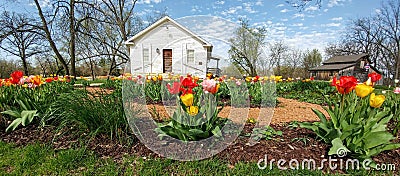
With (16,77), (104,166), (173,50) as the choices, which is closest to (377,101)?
(173,50)

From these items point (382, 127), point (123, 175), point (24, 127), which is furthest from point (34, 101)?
point (382, 127)

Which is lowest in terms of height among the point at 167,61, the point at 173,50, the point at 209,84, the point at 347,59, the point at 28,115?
the point at 28,115

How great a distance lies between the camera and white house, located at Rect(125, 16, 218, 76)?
2.02m

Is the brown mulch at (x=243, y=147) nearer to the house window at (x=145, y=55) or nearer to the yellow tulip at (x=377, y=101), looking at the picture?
the yellow tulip at (x=377, y=101)

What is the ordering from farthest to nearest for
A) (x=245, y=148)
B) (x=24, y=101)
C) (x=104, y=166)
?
1. (x=24, y=101)
2. (x=245, y=148)
3. (x=104, y=166)

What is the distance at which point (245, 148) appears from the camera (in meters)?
2.08

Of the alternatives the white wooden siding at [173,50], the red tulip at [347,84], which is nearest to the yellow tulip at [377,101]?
the red tulip at [347,84]

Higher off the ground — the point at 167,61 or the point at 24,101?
the point at 167,61

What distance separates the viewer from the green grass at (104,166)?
1.76m

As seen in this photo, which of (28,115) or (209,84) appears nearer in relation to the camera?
(209,84)

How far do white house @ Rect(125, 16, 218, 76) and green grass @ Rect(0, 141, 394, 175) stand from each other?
3.05 feet

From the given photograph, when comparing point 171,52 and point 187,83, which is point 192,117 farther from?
point 171,52

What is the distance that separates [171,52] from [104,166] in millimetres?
1284

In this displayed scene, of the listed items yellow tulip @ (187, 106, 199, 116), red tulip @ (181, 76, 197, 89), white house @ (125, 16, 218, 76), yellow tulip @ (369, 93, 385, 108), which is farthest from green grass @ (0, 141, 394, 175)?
white house @ (125, 16, 218, 76)
